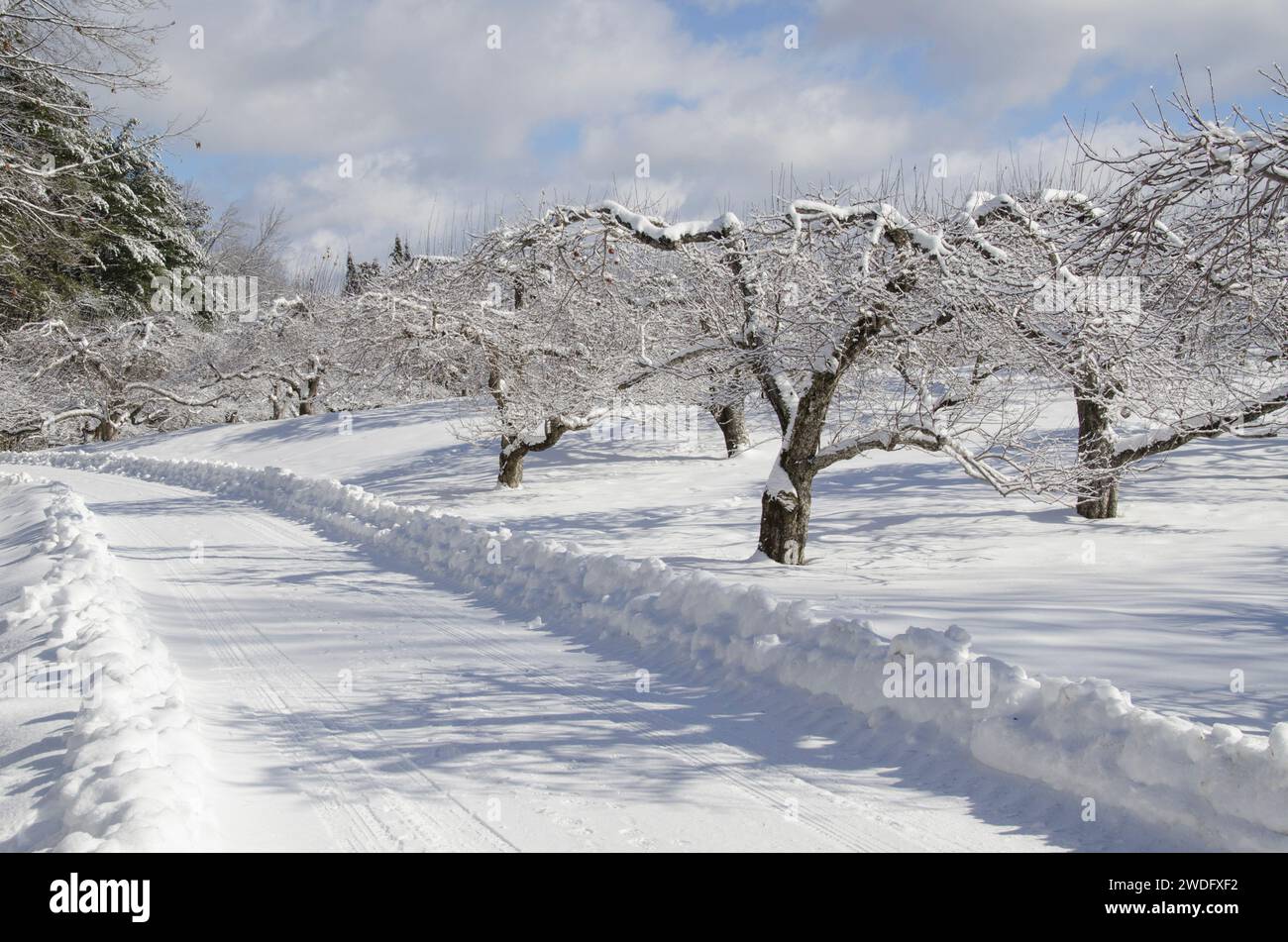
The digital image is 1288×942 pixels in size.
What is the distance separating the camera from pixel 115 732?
15.6ft

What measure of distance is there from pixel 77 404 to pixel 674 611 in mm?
45392

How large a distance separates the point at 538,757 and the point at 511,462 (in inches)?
639

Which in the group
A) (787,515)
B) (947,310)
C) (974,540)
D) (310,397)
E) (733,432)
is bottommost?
(974,540)

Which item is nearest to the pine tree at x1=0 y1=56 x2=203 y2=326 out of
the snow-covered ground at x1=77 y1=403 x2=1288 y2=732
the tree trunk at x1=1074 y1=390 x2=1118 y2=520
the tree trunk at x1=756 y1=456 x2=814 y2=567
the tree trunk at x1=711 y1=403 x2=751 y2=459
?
the snow-covered ground at x1=77 y1=403 x2=1288 y2=732

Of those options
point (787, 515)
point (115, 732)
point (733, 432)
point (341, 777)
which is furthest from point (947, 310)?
point (733, 432)

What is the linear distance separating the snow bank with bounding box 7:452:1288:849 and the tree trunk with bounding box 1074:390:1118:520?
21.7ft

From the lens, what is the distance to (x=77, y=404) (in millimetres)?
43656

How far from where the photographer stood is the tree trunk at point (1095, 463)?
12.2 meters

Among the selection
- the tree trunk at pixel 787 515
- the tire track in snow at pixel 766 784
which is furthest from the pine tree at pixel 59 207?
the tree trunk at pixel 787 515

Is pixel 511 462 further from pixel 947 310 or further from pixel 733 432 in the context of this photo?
pixel 947 310

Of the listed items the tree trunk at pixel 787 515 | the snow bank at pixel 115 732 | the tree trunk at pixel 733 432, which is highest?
the tree trunk at pixel 733 432

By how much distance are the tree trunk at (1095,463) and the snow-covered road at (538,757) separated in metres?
7.80

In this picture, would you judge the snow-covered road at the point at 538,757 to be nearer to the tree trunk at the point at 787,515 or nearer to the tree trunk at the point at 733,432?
the tree trunk at the point at 787,515

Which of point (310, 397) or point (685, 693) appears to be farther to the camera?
point (310, 397)
